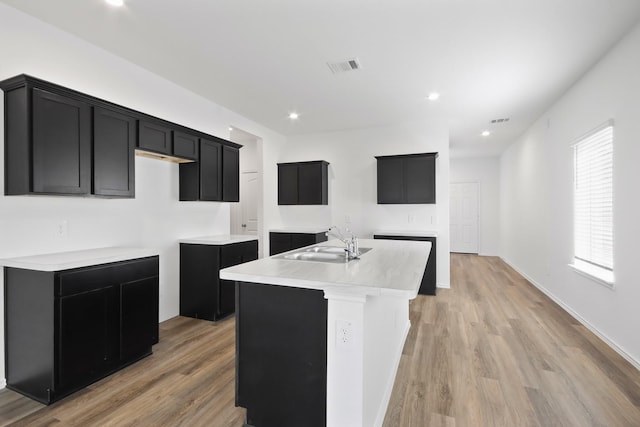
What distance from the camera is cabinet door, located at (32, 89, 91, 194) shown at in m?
2.13

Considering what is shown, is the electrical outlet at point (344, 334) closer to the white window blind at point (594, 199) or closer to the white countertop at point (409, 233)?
the white window blind at point (594, 199)

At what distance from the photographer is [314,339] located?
1605 mm

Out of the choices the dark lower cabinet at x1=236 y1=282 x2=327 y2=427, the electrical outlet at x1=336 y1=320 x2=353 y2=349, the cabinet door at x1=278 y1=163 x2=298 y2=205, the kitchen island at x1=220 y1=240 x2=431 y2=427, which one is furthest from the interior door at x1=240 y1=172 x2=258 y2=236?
the electrical outlet at x1=336 y1=320 x2=353 y2=349

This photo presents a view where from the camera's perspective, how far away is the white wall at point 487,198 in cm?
846

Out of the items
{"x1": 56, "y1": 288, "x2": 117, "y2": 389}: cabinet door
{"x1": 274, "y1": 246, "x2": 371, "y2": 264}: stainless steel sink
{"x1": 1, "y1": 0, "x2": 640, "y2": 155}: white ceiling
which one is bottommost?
{"x1": 56, "y1": 288, "x2": 117, "y2": 389}: cabinet door

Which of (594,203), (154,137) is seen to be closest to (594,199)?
(594,203)

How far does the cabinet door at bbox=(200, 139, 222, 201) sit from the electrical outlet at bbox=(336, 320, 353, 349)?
107 inches

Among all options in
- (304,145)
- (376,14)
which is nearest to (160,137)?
(376,14)

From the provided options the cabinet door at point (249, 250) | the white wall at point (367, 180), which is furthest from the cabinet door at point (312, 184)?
the cabinet door at point (249, 250)

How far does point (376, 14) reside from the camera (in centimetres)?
234

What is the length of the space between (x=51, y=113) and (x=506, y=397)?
12.4 ft

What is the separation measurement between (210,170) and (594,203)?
4.39 m

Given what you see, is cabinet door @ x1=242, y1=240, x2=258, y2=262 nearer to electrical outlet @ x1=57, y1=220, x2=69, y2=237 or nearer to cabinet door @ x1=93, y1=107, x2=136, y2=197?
cabinet door @ x1=93, y1=107, x2=136, y2=197

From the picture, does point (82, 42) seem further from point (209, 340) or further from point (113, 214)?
point (209, 340)
